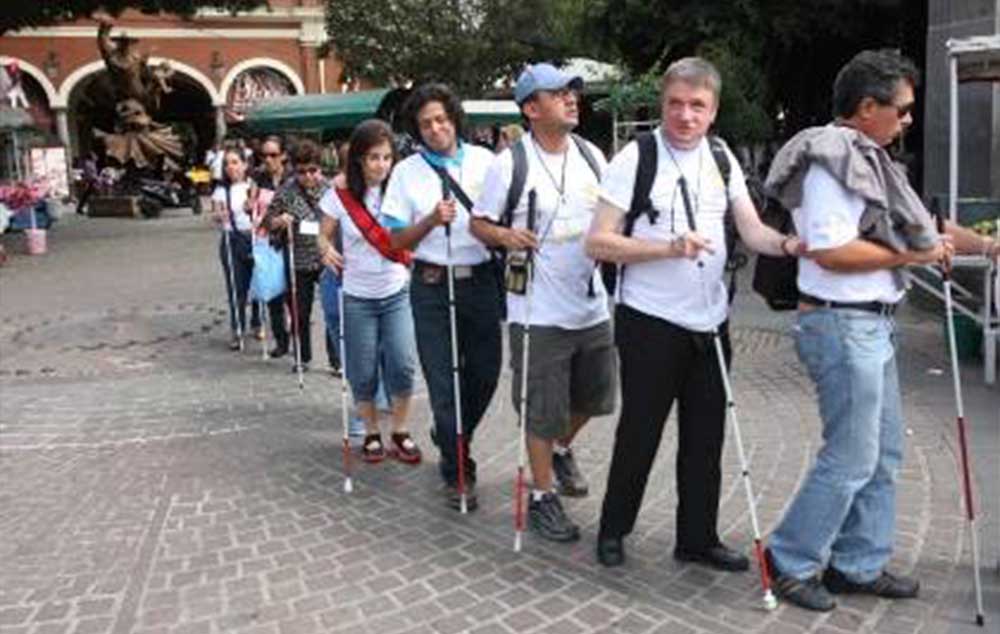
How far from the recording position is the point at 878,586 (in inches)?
165

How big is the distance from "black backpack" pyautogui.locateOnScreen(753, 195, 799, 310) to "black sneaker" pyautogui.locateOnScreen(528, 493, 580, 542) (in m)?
1.34

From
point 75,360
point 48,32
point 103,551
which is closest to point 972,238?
point 103,551

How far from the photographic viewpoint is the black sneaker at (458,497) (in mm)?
5359

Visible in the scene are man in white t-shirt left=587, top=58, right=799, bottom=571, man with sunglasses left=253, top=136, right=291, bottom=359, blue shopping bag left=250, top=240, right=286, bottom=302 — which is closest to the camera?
man in white t-shirt left=587, top=58, right=799, bottom=571

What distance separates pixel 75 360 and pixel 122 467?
378 cm

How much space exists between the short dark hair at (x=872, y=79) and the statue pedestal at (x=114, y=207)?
87.8 ft

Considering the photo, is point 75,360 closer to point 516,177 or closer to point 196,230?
point 516,177

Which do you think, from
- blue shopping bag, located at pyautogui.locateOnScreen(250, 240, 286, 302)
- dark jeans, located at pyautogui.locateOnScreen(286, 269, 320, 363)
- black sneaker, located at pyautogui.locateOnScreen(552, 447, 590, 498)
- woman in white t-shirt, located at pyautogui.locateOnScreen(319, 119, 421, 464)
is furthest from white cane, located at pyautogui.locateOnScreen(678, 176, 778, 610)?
blue shopping bag, located at pyautogui.locateOnScreen(250, 240, 286, 302)

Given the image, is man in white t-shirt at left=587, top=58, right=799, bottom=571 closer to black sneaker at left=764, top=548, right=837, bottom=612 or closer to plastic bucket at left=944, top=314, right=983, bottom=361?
black sneaker at left=764, top=548, right=837, bottom=612

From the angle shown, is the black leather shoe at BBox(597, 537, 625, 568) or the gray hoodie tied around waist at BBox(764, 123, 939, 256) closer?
the gray hoodie tied around waist at BBox(764, 123, 939, 256)

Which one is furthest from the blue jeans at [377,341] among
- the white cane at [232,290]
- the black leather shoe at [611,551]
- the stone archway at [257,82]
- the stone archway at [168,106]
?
the stone archway at [257,82]

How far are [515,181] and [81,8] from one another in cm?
2217

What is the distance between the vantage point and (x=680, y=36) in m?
19.2

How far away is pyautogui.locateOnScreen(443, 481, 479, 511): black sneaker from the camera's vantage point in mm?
5359
